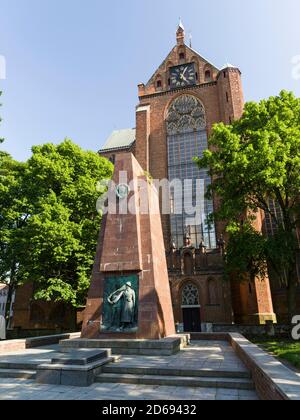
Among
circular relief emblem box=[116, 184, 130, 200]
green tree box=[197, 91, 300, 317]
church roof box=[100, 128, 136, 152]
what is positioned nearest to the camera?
circular relief emblem box=[116, 184, 130, 200]

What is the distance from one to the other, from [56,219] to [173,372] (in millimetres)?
13194

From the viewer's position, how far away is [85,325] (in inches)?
401

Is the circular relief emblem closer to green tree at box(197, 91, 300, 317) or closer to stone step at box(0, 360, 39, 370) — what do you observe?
stone step at box(0, 360, 39, 370)

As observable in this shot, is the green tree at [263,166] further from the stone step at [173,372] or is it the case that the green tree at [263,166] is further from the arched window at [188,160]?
the stone step at [173,372]

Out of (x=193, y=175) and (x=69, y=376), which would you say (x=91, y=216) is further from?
(x=69, y=376)

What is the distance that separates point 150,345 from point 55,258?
10.1 meters

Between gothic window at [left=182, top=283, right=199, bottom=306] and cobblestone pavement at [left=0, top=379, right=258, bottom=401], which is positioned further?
gothic window at [left=182, top=283, right=199, bottom=306]

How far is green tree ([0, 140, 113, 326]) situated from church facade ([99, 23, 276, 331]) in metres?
7.83

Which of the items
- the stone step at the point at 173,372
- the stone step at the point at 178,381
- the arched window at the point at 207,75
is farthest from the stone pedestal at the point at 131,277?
the arched window at the point at 207,75

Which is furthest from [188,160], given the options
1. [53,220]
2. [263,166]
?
[53,220]

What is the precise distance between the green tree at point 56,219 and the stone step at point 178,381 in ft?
37.3

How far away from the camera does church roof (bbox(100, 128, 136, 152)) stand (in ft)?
127

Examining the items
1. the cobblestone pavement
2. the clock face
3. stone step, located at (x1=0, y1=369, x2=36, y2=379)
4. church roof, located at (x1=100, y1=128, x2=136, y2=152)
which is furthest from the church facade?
the cobblestone pavement
